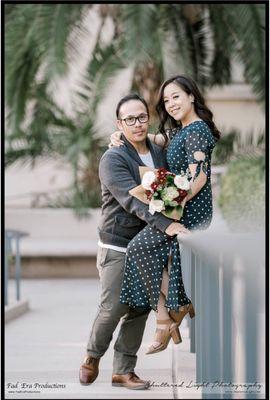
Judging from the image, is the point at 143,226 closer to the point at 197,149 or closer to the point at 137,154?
the point at 137,154

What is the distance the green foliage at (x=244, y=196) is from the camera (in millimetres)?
9141

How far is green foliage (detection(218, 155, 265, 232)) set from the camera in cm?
914

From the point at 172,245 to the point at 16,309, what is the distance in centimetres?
498

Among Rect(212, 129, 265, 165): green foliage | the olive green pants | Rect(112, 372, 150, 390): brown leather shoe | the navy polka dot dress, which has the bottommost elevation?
Rect(112, 372, 150, 390): brown leather shoe

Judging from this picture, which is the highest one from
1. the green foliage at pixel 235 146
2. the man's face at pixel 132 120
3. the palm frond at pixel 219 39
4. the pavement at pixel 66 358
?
the palm frond at pixel 219 39

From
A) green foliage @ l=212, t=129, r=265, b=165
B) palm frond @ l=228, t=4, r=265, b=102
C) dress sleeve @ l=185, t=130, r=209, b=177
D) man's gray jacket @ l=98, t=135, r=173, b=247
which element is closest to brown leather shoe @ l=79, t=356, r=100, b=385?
man's gray jacket @ l=98, t=135, r=173, b=247

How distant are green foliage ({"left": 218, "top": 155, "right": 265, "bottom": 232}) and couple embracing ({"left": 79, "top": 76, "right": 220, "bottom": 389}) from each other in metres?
3.90

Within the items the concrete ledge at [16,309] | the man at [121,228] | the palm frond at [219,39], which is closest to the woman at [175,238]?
the man at [121,228]

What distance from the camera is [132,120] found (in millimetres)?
5094

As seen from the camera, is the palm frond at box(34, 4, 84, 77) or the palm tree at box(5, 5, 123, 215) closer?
the palm frond at box(34, 4, 84, 77)

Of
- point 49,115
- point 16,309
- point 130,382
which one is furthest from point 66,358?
point 49,115

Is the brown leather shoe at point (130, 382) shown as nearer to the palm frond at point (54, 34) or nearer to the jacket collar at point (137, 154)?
the jacket collar at point (137, 154)

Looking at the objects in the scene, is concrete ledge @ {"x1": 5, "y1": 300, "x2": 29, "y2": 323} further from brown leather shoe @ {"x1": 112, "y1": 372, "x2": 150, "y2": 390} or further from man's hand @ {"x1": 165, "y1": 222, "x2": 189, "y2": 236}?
man's hand @ {"x1": 165, "y1": 222, "x2": 189, "y2": 236}

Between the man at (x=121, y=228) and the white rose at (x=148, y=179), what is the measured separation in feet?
0.45
